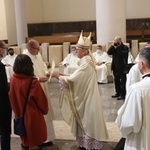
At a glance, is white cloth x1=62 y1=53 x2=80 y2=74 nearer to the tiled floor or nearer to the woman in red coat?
the tiled floor

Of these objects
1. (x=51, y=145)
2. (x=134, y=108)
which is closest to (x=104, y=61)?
(x=51, y=145)

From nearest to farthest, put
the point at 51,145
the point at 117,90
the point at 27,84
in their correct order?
the point at 27,84
the point at 51,145
the point at 117,90

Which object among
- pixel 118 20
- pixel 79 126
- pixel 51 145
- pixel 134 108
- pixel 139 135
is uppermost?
pixel 118 20

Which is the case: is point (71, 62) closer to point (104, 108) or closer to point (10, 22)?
point (104, 108)

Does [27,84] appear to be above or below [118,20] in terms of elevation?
below

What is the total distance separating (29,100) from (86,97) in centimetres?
92

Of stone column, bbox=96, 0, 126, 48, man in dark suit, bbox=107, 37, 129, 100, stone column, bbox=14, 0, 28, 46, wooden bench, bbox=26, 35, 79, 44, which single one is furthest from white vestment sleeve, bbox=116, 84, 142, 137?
stone column, bbox=14, 0, 28, 46

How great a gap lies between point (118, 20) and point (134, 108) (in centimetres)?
830

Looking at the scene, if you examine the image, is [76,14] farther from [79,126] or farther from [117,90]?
[79,126]

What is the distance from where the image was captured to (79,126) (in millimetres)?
4172

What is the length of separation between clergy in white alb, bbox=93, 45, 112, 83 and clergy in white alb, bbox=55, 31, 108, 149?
5285 millimetres

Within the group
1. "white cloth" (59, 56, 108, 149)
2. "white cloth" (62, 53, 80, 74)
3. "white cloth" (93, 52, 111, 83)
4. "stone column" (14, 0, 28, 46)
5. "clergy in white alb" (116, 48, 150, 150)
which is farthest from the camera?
"stone column" (14, 0, 28, 46)

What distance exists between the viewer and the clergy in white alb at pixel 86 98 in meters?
3.99

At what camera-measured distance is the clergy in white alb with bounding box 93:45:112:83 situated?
9359 millimetres
